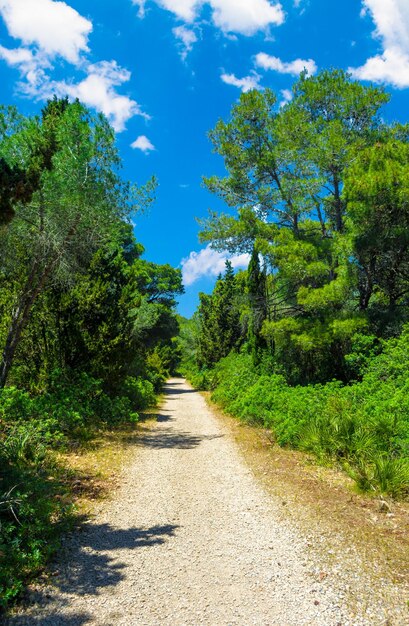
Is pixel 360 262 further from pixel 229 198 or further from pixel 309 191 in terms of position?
pixel 229 198

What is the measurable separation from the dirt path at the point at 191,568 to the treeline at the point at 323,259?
10.3 feet

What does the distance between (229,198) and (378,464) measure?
13.8 metres

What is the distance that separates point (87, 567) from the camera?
13.5ft

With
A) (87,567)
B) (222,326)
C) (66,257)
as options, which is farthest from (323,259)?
(222,326)

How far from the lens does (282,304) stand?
1705cm

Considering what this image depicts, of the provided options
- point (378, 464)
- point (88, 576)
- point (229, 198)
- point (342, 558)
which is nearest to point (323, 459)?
point (378, 464)

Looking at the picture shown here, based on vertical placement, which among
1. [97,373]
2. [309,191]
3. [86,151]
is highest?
[309,191]

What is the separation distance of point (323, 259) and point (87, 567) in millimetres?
13063

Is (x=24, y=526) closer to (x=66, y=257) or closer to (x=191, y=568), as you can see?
(x=191, y=568)

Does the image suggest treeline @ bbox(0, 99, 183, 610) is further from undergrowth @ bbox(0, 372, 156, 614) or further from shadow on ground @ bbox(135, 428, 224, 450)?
shadow on ground @ bbox(135, 428, 224, 450)

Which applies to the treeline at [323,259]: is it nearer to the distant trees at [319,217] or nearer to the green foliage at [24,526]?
the distant trees at [319,217]

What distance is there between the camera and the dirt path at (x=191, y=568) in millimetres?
3375

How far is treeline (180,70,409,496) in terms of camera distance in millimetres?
9641

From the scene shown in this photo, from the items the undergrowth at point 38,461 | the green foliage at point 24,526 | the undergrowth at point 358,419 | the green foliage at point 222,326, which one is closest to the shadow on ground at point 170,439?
the undergrowth at point 38,461
